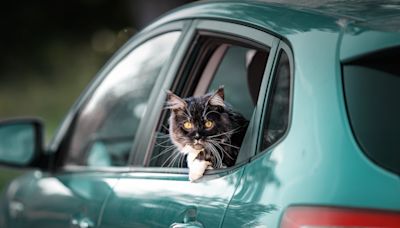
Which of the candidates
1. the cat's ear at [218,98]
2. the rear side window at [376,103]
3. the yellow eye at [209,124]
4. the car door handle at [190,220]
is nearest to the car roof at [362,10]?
the rear side window at [376,103]

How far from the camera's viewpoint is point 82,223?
564cm

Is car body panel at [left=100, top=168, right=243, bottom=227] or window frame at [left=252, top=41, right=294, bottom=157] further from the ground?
window frame at [left=252, top=41, right=294, bottom=157]

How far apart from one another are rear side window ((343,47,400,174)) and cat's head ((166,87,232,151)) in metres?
0.94

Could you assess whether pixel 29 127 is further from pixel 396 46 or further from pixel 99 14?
pixel 99 14

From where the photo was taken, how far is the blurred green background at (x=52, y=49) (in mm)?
24312

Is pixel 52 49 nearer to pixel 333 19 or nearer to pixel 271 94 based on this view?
pixel 271 94

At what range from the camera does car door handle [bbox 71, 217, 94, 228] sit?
554 centimetres

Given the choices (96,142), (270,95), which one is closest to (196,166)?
(270,95)

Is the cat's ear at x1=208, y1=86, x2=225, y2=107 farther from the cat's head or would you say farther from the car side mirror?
the car side mirror

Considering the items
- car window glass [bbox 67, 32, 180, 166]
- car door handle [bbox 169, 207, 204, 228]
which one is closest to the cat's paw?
car door handle [bbox 169, 207, 204, 228]

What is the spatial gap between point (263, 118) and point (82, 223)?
5.16 feet

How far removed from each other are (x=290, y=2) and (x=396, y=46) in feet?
2.68

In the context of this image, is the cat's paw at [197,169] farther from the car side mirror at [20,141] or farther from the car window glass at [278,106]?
the car side mirror at [20,141]

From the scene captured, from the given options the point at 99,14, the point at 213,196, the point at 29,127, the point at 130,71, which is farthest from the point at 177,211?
the point at 99,14
